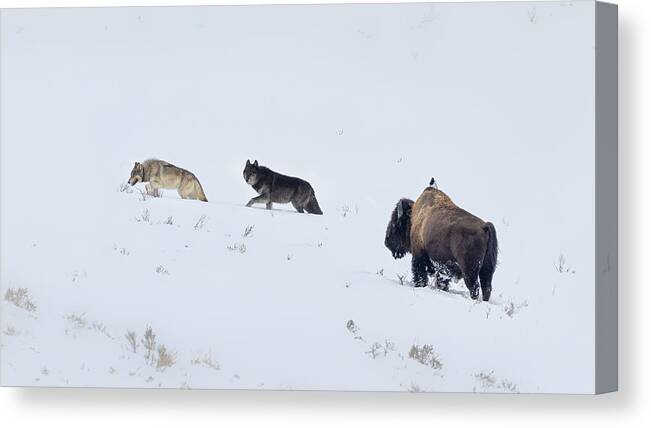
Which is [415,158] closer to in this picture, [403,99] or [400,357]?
[403,99]

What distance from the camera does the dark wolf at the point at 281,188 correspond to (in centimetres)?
838

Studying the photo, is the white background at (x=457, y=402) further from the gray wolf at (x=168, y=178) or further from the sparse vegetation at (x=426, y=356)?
the gray wolf at (x=168, y=178)

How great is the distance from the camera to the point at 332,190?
8.36m

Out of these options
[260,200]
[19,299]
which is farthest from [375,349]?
[19,299]

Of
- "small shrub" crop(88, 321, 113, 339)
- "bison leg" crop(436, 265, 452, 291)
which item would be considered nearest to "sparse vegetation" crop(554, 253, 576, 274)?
"bison leg" crop(436, 265, 452, 291)

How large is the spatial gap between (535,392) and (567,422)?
0.29 m

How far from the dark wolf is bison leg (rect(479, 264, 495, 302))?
34.5 inches

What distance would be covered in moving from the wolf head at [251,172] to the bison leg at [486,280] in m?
1.24

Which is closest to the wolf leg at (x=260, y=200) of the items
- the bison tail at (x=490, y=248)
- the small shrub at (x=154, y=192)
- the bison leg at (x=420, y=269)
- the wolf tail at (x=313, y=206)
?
the wolf tail at (x=313, y=206)

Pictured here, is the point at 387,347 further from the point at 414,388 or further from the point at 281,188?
the point at 281,188

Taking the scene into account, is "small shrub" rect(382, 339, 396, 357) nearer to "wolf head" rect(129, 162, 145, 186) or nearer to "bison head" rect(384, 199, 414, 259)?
"bison head" rect(384, 199, 414, 259)

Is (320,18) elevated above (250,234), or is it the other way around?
(320,18)

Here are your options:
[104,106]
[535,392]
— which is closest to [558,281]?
[535,392]

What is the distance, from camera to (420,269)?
8359mm
